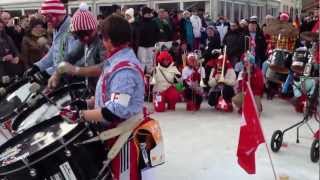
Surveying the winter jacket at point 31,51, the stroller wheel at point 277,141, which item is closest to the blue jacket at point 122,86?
the stroller wheel at point 277,141

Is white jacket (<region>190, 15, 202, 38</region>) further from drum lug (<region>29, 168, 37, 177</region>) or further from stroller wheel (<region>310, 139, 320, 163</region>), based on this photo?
drum lug (<region>29, 168, 37, 177</region>)

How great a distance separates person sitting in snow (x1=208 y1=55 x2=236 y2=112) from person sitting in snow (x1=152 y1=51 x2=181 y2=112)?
541mm

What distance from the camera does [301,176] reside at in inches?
177

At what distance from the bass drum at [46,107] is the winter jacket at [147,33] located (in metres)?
5.61

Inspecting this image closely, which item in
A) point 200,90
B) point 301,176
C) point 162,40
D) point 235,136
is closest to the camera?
point 301,176

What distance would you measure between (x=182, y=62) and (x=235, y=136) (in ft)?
10.5

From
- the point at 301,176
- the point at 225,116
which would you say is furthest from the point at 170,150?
the point at 225,116

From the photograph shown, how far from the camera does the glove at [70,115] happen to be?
282 cm

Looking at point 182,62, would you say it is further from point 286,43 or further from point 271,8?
point 271,8

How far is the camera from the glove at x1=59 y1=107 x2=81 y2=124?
282 cm

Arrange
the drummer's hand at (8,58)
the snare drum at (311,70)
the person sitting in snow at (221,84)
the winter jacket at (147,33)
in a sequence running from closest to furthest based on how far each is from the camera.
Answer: the snare drum at (311,70) → the drummer's hand at (8,58) → the person sitting in snow at (221,84) → the winter jacket at (147,33)

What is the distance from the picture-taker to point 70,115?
2.86 meters

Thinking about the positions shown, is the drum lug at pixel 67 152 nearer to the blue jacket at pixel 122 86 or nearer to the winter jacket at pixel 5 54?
the blue jacket at pixel 122 86

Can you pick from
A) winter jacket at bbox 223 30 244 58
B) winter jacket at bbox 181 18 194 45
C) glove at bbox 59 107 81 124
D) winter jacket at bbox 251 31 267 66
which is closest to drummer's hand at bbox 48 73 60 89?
glove at bbox 59 107 81 124
